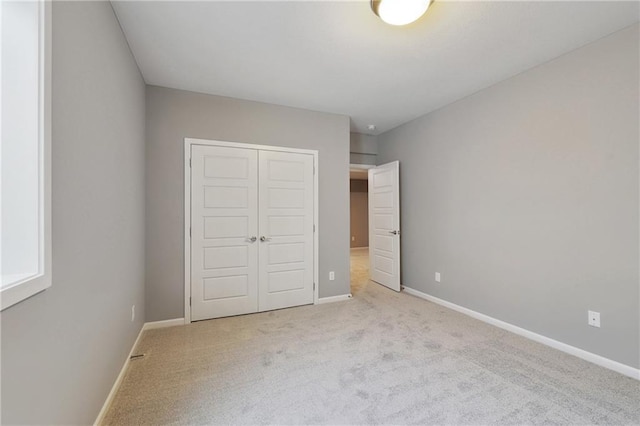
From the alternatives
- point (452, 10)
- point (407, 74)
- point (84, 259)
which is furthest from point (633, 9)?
point (84, 259)

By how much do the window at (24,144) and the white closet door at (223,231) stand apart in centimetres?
197

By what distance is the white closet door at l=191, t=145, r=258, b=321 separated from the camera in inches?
115

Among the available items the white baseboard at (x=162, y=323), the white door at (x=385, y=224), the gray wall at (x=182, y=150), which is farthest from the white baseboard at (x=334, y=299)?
the white baseboard at (x=162, y=323)

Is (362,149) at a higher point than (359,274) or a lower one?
higher

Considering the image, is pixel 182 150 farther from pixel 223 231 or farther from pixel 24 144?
pixel 24 144

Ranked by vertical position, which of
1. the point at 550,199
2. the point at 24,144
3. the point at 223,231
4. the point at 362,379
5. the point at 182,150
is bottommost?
the point at 362,379

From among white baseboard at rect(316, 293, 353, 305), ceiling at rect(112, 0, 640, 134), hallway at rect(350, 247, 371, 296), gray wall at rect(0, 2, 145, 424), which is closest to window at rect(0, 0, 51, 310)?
gray wall at rect(0, 2, 145, 424)

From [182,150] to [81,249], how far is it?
72.3 inches

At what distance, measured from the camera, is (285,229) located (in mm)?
3338

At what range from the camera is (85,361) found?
1336mm

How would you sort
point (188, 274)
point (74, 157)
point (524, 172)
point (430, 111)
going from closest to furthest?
1. point (74, 157)
2. point (524, 172)
3. point (188, 274)
4. point (430, 111)

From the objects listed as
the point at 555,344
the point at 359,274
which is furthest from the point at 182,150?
the point at 555,344

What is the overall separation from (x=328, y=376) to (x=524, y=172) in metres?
2.62

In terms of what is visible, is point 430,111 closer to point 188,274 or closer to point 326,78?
point 326,78
